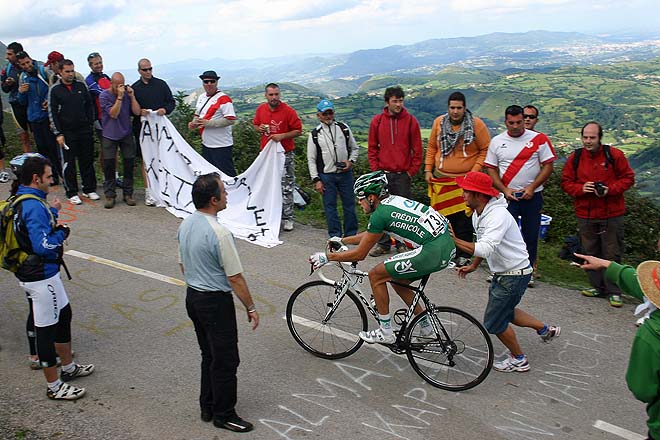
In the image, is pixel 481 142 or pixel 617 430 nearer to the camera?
pixel 617 430

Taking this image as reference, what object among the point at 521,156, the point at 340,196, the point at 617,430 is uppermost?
the point at 521,156

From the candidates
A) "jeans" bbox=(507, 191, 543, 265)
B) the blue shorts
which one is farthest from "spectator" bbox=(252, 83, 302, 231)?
the blue shorts

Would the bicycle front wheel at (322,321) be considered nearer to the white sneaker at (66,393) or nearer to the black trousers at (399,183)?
the white sneaker at (66,393)

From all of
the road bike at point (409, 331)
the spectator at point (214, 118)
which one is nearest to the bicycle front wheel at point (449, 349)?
the road bike at point (409, 331)

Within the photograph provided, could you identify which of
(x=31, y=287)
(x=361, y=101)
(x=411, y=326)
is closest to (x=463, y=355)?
(x=411, y=326)

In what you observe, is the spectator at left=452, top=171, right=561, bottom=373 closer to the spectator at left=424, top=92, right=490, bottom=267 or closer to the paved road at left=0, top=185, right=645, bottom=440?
the paved road at left=0, top=185, right=645, bottom=440

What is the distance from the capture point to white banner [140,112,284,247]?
383 inches

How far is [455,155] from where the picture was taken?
8.02 meters

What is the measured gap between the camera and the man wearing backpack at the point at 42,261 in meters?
4.89

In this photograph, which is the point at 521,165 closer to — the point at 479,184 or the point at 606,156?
the point at 606,156

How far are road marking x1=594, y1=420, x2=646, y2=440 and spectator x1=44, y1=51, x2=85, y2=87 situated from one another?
9.43m

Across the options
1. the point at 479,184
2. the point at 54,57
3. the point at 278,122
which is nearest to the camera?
the point at 479,184

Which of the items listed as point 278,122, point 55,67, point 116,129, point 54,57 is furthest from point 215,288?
point 54,57

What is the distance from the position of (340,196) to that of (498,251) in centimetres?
401
